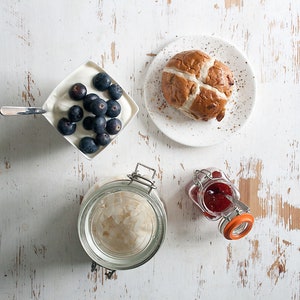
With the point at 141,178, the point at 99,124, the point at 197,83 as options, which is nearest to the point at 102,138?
the point at 99,124

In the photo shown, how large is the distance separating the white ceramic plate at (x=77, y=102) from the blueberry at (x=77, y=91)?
2 cm

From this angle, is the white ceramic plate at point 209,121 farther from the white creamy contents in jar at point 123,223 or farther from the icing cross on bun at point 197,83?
the white creamy contents in jar at point 123,223

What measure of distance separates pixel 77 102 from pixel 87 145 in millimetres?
114

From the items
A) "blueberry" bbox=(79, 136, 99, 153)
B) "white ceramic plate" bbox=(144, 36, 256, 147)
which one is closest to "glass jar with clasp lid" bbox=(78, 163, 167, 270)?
"blueberry" bbox=(79, 136, 99, 153)

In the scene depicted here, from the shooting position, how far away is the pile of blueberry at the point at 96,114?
1.20 meters

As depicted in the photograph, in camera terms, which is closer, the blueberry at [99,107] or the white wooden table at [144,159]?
the blueberry at [99,107]

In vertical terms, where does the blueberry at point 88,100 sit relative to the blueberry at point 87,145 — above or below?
above

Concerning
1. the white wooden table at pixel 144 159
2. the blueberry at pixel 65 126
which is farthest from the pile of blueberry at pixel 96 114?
the white wooden table at pixel 144 159

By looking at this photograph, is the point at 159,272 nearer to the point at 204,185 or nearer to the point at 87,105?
the point at 204,185

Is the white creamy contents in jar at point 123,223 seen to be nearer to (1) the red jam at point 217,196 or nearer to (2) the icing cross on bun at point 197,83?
(1) the red jam at point 217,196

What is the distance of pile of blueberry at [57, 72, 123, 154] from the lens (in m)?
1.20

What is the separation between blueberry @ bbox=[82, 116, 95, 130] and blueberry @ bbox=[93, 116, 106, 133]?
2cm

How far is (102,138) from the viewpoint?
3.97ft

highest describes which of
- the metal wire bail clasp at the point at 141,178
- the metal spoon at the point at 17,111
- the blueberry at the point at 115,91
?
the blueberry at the point at 115,91
